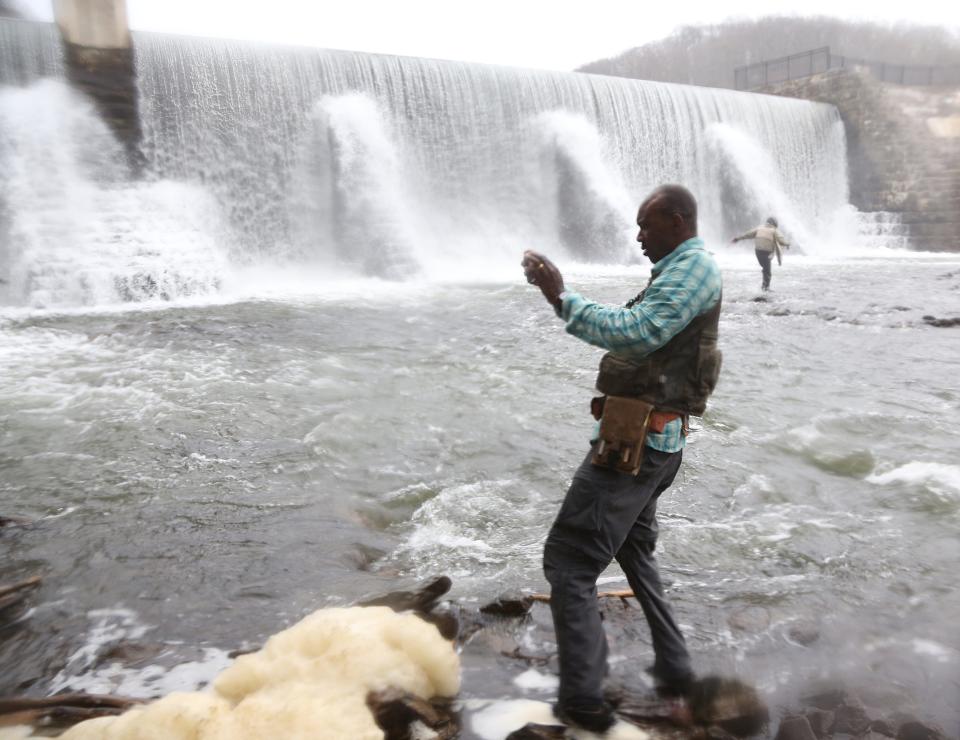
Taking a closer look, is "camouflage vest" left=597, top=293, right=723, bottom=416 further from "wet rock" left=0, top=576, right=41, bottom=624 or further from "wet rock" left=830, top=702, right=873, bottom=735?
"wet rock" left=0, top=576, right=41, bottom=624

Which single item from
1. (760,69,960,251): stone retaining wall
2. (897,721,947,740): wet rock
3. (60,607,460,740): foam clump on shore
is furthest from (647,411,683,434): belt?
(760,69,960,251): stone retaining wall

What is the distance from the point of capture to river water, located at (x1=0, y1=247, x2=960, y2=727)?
2771 mm

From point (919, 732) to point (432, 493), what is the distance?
8.88 feet

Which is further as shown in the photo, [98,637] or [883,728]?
[98,637]

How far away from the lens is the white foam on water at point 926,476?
177 inches

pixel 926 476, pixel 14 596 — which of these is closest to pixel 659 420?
pixel 14 596

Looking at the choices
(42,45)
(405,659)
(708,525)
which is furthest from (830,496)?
(42,45)

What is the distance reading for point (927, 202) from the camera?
81.5ft

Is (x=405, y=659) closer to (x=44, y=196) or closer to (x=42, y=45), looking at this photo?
(x=44, y=196)

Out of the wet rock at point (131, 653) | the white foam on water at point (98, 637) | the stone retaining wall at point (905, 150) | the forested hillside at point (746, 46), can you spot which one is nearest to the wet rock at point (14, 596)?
the white foam on water at point (98, 637)

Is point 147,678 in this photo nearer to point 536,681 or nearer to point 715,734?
point 536,681

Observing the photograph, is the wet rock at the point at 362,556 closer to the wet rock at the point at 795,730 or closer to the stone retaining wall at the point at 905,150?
the wet rock at the point at 795,730

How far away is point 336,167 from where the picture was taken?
15711mm

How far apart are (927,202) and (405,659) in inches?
1106
